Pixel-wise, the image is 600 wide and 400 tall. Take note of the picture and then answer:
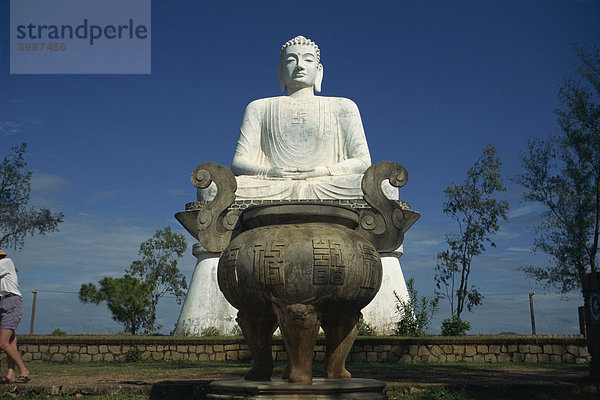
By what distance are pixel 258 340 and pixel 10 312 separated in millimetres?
2681

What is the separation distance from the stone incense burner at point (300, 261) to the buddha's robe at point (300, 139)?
18.8 feet

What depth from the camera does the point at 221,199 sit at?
Result: 5.17 meters

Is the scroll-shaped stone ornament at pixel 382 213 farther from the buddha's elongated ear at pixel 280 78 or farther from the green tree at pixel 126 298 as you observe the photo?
the green tree at pixel 126 298

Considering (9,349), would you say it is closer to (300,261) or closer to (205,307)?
(300,261)

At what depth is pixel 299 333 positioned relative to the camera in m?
4.23

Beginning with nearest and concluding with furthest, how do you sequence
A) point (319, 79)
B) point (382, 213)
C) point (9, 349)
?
point (382, 213), point (9, 349), point (319, 79)

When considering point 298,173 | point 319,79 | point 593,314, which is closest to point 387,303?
point 298,173

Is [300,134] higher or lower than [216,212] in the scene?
higher

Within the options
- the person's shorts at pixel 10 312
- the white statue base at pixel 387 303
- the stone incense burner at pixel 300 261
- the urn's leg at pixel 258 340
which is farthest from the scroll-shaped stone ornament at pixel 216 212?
the white statue base at pixel 387 303

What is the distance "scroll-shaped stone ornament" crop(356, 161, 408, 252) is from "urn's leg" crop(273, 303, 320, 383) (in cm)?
104

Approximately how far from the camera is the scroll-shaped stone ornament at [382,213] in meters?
5.04

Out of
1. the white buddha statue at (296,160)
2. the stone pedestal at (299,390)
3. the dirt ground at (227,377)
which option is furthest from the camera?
the white buddha statue at (296,160)

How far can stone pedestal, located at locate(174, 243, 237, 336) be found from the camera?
33.2 ft

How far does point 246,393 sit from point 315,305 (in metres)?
0.76
